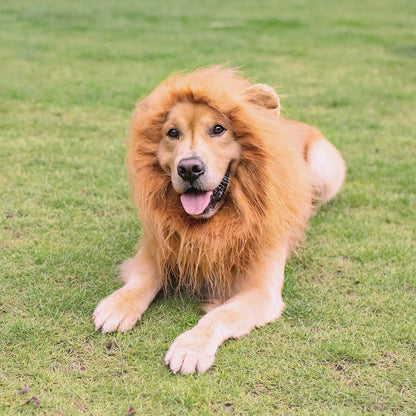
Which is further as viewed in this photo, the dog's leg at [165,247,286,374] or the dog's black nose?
the dog's black nose

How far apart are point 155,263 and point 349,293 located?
1.39 metres

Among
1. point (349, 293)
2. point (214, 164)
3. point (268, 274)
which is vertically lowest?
point (349, 293)

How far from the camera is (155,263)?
3.80m

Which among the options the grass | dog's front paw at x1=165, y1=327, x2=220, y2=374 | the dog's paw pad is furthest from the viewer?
the dog's paw pad

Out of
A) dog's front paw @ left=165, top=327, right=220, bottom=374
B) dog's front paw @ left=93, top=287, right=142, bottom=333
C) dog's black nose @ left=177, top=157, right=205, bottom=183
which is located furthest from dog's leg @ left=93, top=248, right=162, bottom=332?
dog's black nose @ left=177, top=157, right=205, bottom=183

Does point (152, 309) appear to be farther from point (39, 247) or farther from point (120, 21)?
point (120, 21)

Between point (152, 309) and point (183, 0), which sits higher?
point (183, 0)

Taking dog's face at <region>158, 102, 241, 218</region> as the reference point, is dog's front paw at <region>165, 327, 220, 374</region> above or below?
below

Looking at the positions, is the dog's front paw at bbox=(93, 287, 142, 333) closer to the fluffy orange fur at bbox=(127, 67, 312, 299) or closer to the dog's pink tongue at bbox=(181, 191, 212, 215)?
the fluffy orange fur at bbox=(127, 67, 312, 299)

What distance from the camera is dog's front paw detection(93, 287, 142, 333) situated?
3.34m

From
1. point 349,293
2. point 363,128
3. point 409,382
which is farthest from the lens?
point 363,128

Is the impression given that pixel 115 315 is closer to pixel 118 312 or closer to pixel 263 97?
pixel 118 312

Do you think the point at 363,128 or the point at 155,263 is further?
the point at 363,128

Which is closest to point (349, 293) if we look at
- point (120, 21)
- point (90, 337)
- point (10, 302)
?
point (90, 337)
